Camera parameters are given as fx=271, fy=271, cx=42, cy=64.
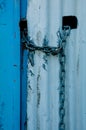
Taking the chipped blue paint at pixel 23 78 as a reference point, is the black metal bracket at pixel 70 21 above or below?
above

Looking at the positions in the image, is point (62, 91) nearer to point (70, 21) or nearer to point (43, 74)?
point (43, 74)

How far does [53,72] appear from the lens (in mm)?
1659

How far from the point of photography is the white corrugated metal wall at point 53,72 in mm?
1628

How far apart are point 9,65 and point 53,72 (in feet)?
0.89

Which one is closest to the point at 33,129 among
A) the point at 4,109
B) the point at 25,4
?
the point at 4,109

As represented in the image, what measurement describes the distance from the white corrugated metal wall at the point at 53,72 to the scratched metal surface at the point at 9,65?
7 centimetres

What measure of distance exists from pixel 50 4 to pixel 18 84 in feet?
1.70

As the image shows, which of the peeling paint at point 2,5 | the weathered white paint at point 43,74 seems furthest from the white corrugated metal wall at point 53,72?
the peeling paint at point 2,5

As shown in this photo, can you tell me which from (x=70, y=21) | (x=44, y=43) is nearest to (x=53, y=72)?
(x=44, y=43)

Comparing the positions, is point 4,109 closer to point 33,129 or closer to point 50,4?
point 33,129

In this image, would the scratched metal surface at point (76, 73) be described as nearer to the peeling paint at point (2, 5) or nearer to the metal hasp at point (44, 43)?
the metal hasp at point (44, 43)

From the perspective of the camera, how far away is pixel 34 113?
1.66 m

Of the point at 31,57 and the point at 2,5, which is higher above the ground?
the point at 2,5

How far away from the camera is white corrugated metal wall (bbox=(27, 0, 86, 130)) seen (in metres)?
1.63
